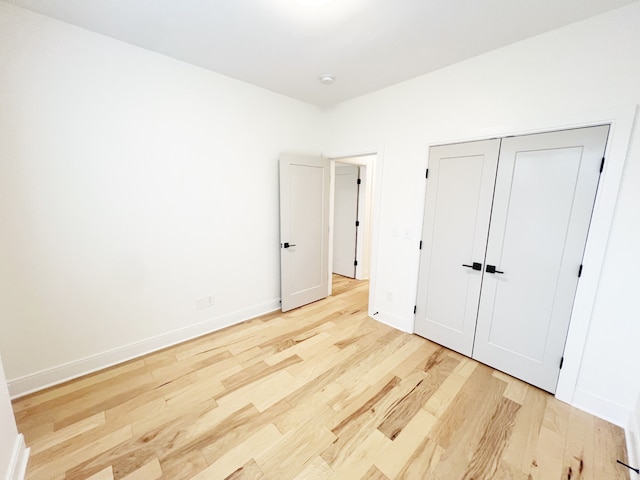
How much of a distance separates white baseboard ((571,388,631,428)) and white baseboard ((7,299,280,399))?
310 cm

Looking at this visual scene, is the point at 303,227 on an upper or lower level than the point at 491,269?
upper

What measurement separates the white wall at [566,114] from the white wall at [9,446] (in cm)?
308

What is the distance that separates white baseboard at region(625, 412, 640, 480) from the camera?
1.45 metres

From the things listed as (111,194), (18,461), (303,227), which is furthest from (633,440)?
(111,194)

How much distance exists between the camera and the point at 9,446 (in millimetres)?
1342

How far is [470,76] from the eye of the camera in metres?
2.25

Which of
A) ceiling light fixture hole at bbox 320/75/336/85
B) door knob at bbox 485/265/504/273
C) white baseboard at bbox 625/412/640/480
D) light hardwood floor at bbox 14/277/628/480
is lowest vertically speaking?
light hardwood floor at bbox 14/277/628/480

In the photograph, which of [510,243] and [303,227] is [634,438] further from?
[303,227]

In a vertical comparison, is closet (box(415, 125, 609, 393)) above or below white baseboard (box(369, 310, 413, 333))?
above

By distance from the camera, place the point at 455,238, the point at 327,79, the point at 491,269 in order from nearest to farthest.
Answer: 1. the point at 491,269
2. the point at 455,238
3. the point at 327,79

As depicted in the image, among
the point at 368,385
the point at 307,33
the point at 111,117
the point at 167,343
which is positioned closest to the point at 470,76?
the point at 307,33

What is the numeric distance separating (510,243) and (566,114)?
1.00 metres

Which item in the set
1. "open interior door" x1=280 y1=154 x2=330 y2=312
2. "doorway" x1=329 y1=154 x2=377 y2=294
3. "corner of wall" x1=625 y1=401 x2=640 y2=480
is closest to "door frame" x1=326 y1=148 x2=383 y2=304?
"doorway" x1=329 y1=154 x2=377 y2=294

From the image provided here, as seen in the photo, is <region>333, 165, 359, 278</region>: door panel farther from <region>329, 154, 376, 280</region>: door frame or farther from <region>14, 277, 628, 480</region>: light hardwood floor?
<region>14, 277, 628, 480</region>: light hardwood floor
